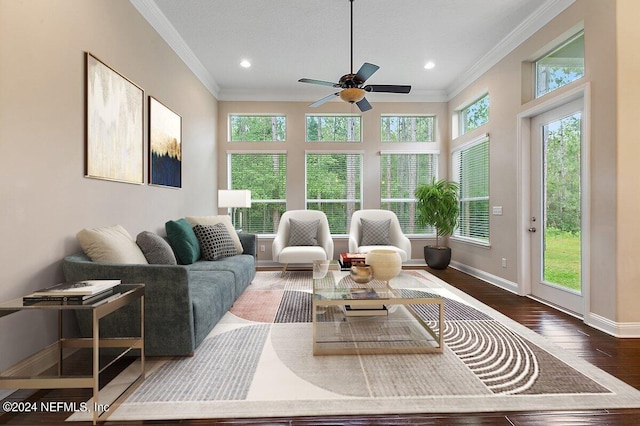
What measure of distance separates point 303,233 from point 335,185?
1.37 m

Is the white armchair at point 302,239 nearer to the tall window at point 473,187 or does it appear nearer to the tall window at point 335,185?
the tall window at point 335,185

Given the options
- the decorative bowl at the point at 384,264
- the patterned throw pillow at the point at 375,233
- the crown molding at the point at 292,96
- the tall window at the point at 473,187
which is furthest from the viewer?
the crown molding at the point at 292,96

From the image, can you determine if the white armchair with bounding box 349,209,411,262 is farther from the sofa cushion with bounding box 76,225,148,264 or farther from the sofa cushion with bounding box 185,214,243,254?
the sofa cushion with bounding box 76,225,148,264

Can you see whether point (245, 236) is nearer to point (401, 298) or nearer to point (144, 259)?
point (144, 259)

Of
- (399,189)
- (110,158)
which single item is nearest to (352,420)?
(110,158)

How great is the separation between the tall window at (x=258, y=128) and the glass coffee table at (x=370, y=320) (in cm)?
349

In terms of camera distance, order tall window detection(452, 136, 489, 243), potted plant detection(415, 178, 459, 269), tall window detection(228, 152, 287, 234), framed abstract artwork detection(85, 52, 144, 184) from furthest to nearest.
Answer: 1. tall window detection(228, 152, 287, 234)
2. potted plant detection(415, 178, 459, 269)
3. tall window detection(452, 136, 489, 243)
4. framed abstract artwork detection(85, 52, 144, 184)

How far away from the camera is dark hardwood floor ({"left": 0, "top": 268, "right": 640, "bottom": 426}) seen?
148cm

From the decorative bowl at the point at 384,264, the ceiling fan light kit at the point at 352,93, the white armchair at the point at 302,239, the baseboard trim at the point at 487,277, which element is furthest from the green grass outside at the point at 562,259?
the white armchair at the point at 302,239

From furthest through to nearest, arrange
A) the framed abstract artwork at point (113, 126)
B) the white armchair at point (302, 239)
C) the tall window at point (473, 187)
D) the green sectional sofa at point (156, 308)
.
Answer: the tall window at point (473, 187) → the white armchair at point (302, 239) → the framed abstract artwork at point (113, 126) → the green sectional sofa at point (156, 308)

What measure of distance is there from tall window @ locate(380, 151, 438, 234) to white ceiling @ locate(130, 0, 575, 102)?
1.36 meters

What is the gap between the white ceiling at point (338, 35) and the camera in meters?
3.25

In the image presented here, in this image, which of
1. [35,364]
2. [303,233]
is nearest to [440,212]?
[303,233]

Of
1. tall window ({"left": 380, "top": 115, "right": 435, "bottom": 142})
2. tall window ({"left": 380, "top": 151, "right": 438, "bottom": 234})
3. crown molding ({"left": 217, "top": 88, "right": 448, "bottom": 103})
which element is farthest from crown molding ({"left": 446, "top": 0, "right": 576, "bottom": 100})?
tall window ({"left": 380, "top": 151, "right": 438, "bottom": 234})
